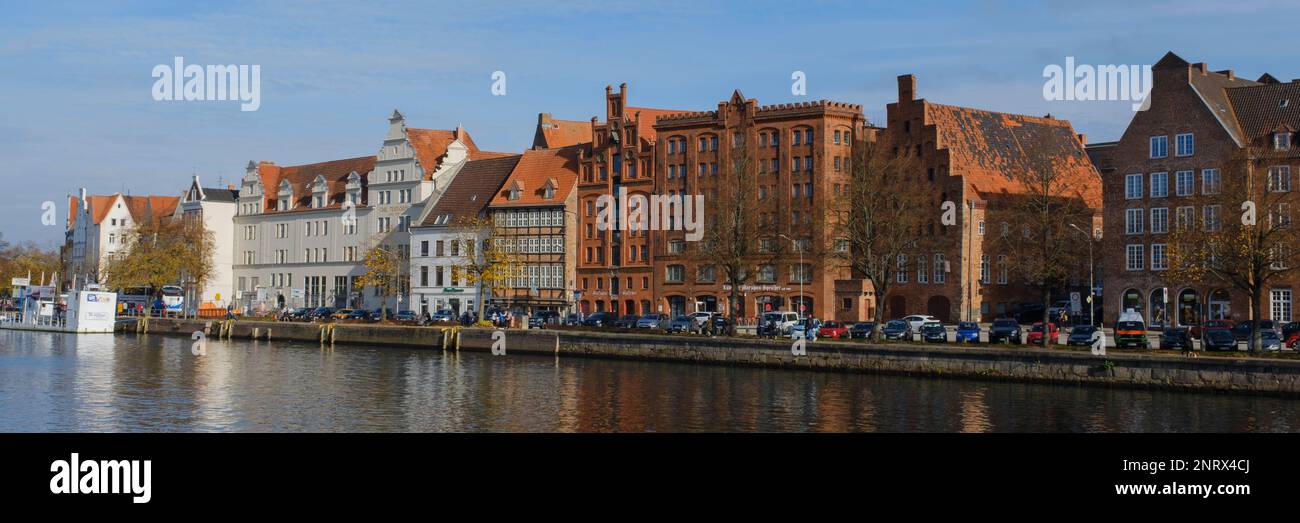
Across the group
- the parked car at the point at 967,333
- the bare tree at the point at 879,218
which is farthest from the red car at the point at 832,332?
the parked car at the point at 967,333

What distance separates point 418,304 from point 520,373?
206ft

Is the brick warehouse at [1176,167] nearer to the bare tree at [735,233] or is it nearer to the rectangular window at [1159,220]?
the rectangular window at [1159,220]

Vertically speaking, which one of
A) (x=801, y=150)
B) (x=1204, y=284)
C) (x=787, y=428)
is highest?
(x=801, y=150)

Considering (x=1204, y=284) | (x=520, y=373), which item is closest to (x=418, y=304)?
(x=520, y=373)

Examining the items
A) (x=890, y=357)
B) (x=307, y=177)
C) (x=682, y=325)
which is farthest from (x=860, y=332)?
(x=307, y=177)

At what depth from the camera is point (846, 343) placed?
65.4m

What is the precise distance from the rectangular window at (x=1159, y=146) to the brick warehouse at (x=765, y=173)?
2387 centimetres

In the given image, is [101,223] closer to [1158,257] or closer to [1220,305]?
[1158,257]

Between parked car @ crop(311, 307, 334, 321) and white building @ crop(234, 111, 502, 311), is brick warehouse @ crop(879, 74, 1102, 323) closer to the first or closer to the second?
parked car @ crop(311, 307, 334, 321)

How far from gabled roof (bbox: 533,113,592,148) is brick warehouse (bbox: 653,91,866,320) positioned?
29.3 metres

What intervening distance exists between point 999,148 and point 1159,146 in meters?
18.6

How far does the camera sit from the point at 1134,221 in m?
89.9
